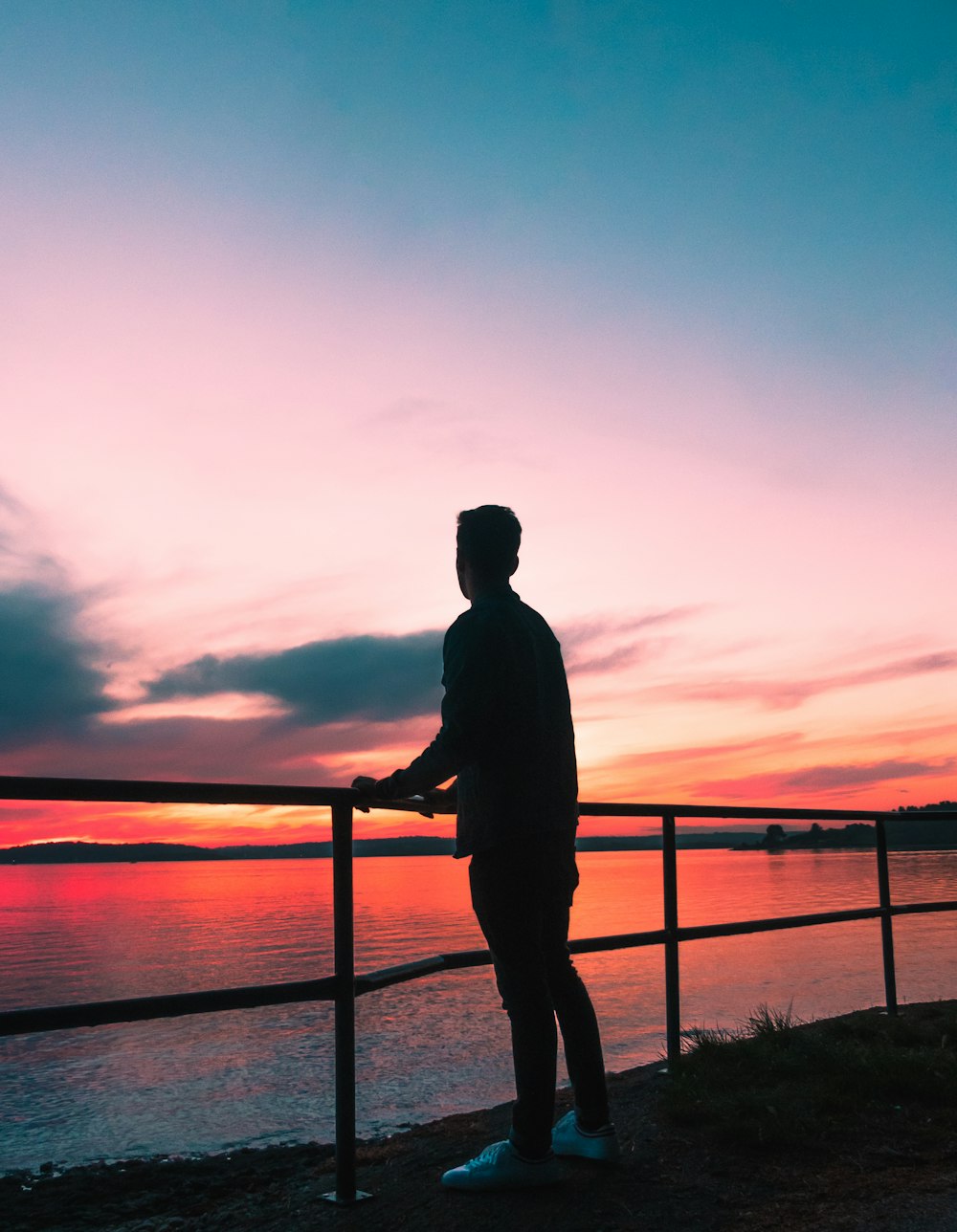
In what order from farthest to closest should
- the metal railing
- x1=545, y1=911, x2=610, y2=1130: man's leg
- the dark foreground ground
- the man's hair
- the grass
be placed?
1. the grass
2. the man's hair
3. x1=545, y1=911, x2=610, y2=1130: man's leg
4. the dark foreground ground
5. the metal railing

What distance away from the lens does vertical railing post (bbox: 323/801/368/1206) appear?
2844 mm

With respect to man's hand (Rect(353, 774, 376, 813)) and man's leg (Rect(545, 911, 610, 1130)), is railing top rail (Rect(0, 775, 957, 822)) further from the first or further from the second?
man's leg (Rect(545, 911, 610, 1130))

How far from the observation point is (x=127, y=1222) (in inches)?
128

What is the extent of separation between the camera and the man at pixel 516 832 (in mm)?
2650

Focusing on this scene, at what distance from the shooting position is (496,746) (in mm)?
2684

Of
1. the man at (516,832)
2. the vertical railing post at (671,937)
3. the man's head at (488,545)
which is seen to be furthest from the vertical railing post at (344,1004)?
the vertical railing post at (671,937)

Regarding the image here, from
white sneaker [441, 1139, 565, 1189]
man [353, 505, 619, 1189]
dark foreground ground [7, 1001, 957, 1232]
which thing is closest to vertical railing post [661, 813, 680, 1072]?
dark foreground ground [7, 1001, 957, 1232]

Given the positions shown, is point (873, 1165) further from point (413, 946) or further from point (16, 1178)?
point (413, 946)

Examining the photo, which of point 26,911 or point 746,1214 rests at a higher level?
point 746,1214

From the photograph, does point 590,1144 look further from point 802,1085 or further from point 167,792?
point 167,792

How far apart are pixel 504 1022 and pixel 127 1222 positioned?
5.46 m

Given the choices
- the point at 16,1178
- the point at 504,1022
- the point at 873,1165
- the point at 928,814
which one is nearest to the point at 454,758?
the point at 873,1165

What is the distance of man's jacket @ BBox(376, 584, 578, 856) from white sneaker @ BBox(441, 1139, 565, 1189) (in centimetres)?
82

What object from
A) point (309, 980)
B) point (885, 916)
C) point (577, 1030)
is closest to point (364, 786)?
point (309, 980)
